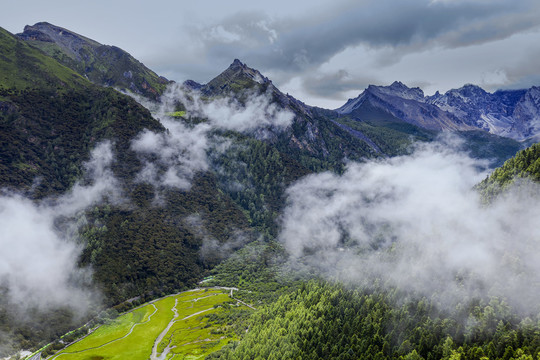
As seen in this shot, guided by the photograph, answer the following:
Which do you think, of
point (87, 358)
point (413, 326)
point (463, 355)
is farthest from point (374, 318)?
point (87, 358)

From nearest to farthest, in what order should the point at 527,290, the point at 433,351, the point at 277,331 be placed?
1. the point at 433,351
2. the point at 527,290
3. the point at 277,331

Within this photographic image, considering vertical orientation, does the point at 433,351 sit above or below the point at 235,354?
below

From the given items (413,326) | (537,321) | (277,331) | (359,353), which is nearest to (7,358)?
(277,331)

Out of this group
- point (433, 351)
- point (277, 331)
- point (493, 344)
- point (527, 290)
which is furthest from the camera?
point (277, 331)

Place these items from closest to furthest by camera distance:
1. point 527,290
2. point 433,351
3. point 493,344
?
point 493,344 < point 433,351 < point 527,290

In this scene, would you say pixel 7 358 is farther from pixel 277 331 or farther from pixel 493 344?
pixel 493 344

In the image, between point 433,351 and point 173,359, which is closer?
point 433,351

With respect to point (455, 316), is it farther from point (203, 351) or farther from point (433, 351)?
point (203, 351)

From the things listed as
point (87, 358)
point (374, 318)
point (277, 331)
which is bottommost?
point (374, 318)

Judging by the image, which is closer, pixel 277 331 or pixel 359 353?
pixel 359 353
